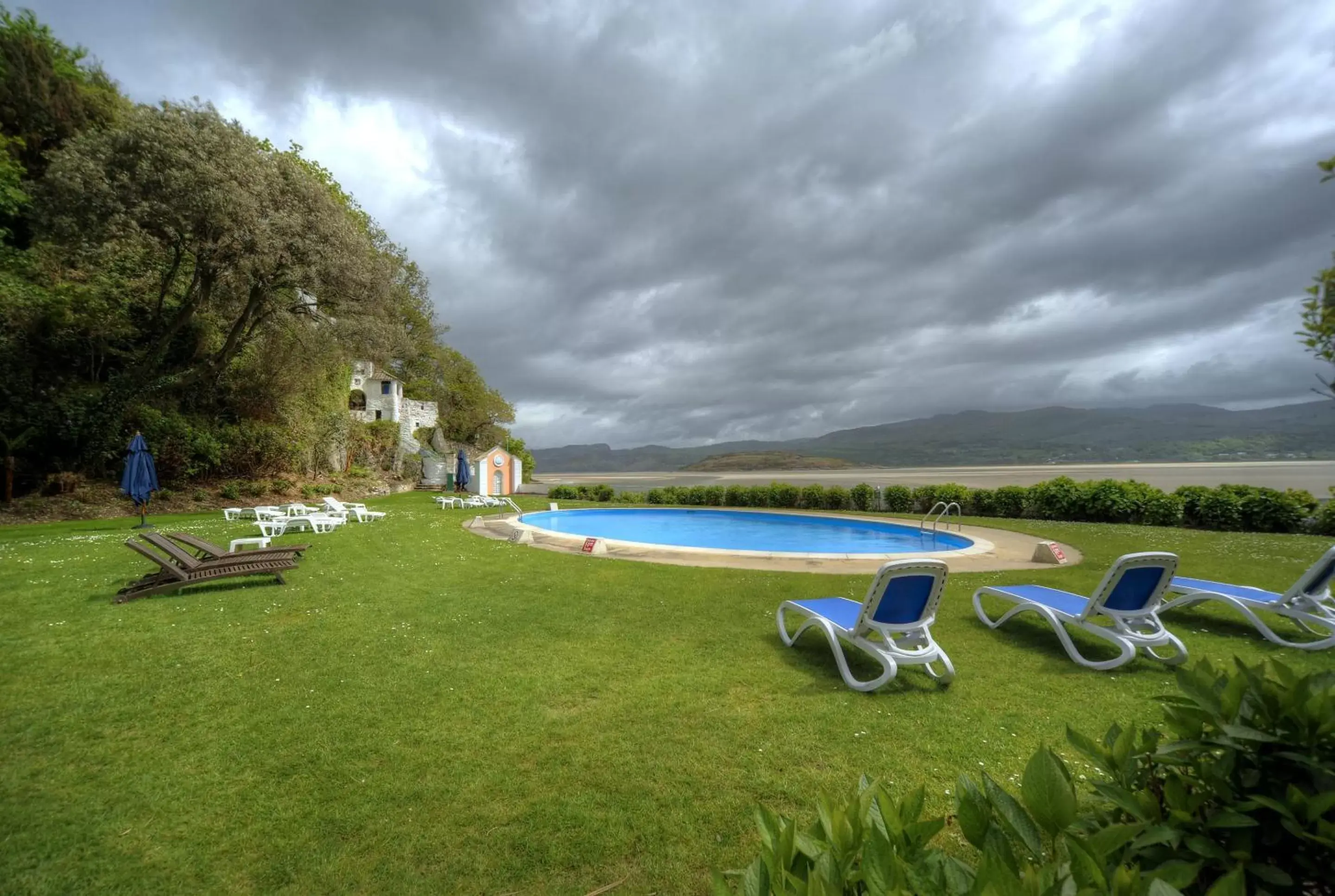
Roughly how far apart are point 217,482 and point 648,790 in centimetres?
2329

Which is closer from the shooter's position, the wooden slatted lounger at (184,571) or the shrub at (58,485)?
the wooden slatted lounger at (184,571)

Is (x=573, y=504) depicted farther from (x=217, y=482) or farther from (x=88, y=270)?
(x=88, y=270)

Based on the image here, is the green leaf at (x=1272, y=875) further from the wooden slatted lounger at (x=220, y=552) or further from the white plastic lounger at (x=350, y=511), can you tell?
the white plastic lounger at (x=350, y=511)

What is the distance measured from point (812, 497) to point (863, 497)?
1.95 meters

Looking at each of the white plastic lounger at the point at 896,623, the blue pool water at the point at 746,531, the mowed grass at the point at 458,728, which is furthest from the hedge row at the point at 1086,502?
the white plastic lounger at the point at 896,623

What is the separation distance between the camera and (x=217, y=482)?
19891 millimetres

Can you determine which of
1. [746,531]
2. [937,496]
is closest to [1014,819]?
[746,531]

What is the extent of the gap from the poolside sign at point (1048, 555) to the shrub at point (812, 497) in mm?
11595

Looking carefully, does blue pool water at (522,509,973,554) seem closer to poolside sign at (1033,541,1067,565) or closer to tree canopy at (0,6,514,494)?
poolside sign at (1033,541,1067,565)

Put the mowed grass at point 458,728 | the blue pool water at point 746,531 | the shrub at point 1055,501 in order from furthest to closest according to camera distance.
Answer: the shrub at point 1055,501 < the blue pool water at point 746,531 < the mowed grass at point 458,728

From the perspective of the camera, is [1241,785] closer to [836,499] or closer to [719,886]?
[719,886]

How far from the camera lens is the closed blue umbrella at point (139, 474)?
12707mm

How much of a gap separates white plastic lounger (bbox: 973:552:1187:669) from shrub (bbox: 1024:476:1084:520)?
517 inches

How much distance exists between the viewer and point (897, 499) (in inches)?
795
